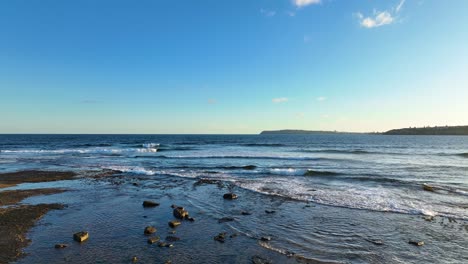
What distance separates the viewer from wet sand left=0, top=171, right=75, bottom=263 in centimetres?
760

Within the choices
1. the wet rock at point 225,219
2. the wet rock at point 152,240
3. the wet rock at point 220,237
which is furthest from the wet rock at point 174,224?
the wet rock at point 220,237

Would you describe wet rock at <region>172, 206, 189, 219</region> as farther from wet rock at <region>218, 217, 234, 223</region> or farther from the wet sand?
the wet sand

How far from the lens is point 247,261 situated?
279 inches

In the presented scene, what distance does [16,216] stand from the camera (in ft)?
34.7

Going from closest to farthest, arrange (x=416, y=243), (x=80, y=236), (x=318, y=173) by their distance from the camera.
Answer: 1. (x=80, y=236)
2. (x=416, y=243)
3. (x=318, y=173)

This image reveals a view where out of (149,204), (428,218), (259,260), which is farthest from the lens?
(149,204)

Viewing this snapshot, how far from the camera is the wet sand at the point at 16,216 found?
760 centimetres

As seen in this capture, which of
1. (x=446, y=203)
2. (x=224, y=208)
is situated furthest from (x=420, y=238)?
(x=224, y=208)

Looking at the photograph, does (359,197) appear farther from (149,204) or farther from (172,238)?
(149,204)

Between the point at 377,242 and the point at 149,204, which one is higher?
the point at 149,204

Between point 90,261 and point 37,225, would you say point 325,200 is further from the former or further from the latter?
point 37,225

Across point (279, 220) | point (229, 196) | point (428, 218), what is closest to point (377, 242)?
Answer: point (279, 220)

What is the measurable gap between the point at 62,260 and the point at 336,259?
274 inches

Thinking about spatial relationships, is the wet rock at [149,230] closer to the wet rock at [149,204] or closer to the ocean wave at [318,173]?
the wet rock at [149,204]
